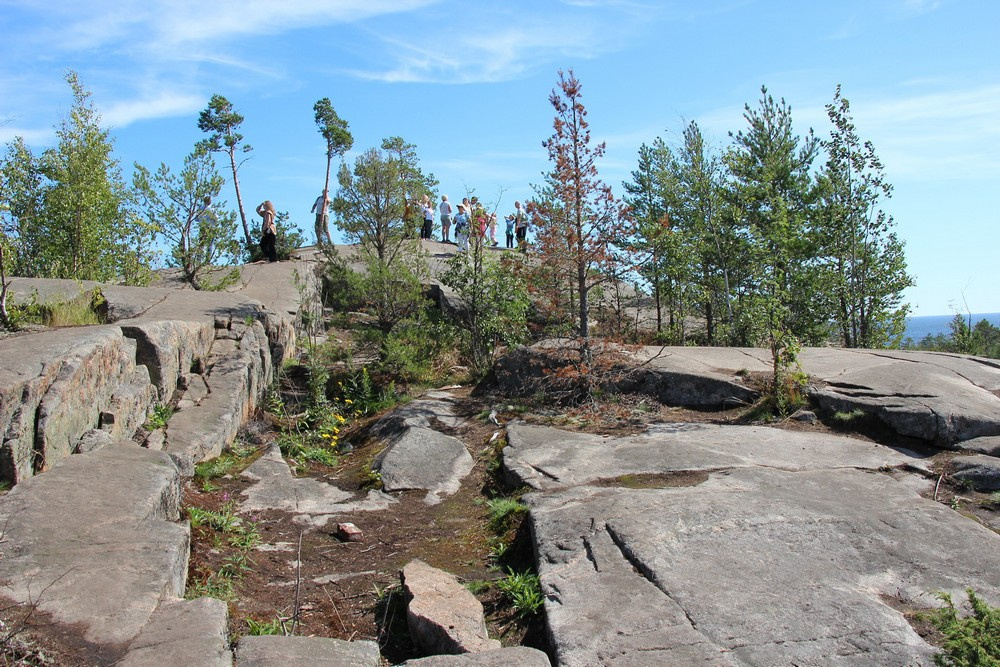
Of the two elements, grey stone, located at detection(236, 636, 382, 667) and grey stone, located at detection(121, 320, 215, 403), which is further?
grey stone, located at detection(121, 320, 215, 403)

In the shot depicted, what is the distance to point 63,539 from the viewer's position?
152 inches

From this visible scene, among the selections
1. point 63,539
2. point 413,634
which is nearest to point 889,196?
point 413,634

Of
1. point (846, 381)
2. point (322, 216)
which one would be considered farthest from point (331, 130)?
point (846, 381)

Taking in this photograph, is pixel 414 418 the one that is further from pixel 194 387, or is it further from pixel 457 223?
pixel 457 223

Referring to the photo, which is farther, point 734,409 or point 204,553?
point 734,409

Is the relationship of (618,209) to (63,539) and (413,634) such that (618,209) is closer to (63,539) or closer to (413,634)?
(413,634)

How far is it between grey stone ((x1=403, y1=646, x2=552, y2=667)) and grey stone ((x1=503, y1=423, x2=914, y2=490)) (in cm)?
235

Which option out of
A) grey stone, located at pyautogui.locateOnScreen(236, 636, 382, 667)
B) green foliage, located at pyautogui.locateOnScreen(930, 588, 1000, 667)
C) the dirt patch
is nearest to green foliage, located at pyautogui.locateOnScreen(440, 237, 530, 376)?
the dirt patch

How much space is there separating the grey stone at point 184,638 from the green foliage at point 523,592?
61.3 inches

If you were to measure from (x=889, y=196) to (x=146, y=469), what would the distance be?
43.6 feet

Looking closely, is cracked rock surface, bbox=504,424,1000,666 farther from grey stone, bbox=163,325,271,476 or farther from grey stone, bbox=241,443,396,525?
grey stone, bbox=163,325,271,476

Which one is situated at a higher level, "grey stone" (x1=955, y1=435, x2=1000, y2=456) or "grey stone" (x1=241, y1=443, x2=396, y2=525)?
"grey stone" (x1=955, y1=435, x2=1000, y2=456)

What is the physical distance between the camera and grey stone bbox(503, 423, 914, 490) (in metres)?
6.00

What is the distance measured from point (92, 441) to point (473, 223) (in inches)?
245
